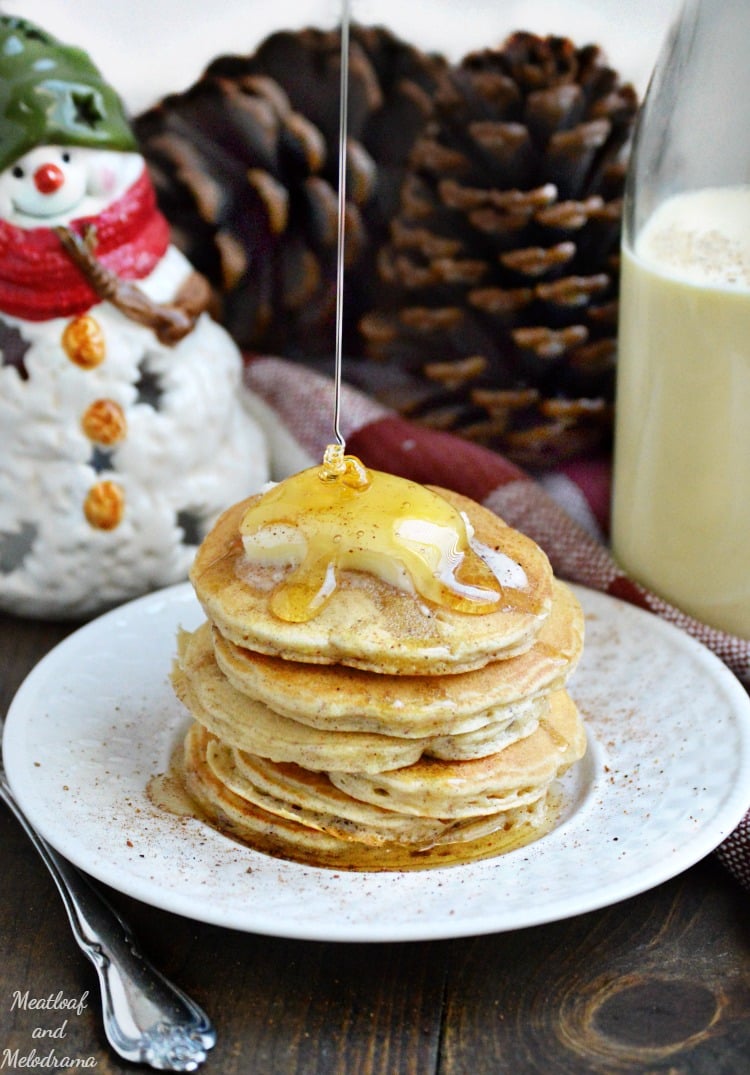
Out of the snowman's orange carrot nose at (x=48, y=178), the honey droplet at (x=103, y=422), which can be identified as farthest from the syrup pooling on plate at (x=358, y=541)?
the snowman's orange carrot nose at (x=48, y=178)

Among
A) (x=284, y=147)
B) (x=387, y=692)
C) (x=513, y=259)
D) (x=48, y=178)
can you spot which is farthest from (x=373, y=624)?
(x=284, y=147)

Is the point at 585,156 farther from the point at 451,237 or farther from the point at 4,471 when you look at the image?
the point at 4,471

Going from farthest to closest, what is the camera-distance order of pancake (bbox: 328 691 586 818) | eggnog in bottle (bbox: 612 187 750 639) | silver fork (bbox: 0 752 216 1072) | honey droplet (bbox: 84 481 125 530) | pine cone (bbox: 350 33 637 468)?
pine cone (bbox: 350 33 637 468), honey droplet (bbox: 84 481 125 530), eggnog in bottle (bbox: 612 187 750 639), pancake (bbox: 328 691 586 818), silver fork (bbox: 0 752 216 1072)

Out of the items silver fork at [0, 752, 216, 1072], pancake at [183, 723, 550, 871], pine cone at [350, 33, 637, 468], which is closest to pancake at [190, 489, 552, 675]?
pancake at [183, 723, 550, 871]

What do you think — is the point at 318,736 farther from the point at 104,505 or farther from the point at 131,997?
the point at 104,505

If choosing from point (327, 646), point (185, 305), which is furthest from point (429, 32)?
point (327, 646)

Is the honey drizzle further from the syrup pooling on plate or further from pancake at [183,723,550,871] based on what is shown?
pancake at [183,723,550,871]
